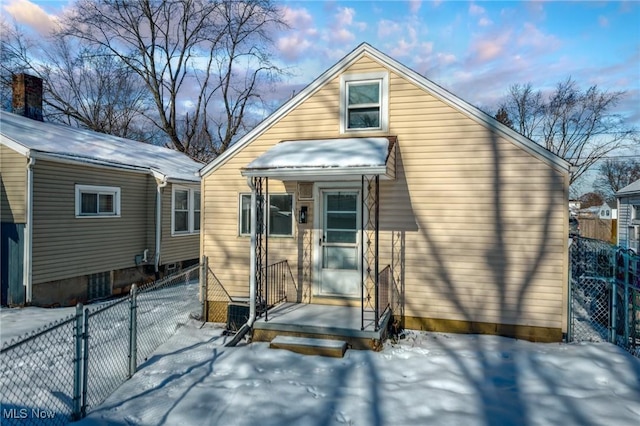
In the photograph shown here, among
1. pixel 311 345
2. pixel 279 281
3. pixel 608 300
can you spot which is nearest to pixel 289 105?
pixel 279 281

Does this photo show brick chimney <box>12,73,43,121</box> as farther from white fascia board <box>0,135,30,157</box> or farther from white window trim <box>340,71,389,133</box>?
white window trim <box>340,71,389,133</box>

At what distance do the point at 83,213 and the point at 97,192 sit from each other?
→ 2.27 feet

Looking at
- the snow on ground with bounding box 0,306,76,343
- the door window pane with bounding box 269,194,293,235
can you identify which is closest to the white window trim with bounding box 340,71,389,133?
the door window pane with bounding box 269,194,293,235

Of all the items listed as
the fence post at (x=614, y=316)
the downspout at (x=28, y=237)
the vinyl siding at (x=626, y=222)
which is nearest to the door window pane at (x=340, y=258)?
the fence post at (x=614, y=316)

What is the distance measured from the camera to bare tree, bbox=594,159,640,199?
144 ft

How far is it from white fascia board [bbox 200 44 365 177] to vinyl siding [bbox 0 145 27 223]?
13.5 ft

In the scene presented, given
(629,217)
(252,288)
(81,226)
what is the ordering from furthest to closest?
1. (629,217)
2. (81,226)
3. (252,288)

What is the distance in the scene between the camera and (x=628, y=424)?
371cm

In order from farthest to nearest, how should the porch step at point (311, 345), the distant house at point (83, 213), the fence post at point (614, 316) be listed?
1. the distant house at point (83, 213)
2. the fence post at point (614, 316)
3. the porch step at point (311, 345)

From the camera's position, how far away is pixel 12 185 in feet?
28.4

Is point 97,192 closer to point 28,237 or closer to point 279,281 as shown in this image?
point 28,237

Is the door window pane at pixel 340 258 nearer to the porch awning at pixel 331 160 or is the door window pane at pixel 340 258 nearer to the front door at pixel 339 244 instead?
the front door at pixel 339 244

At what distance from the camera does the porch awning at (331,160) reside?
19.5 feet

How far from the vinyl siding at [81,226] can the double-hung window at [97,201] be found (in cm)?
13
